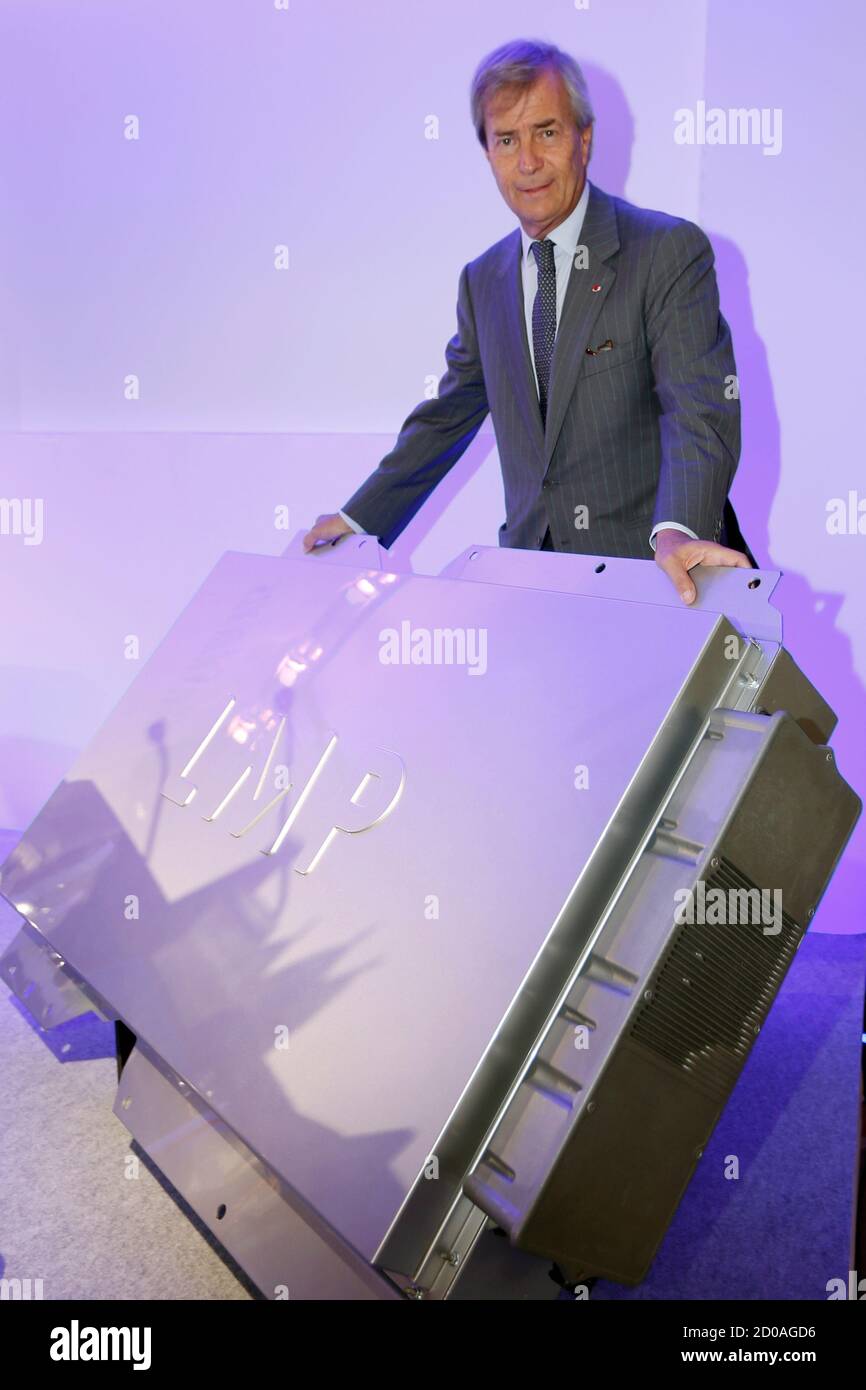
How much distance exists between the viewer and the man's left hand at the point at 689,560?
4.41 ft

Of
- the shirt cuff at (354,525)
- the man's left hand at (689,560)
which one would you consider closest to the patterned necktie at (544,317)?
the shirt cuff at (354,525)

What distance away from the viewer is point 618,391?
6.06 ft

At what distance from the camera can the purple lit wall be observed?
9.11ft

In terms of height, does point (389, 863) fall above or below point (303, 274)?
below

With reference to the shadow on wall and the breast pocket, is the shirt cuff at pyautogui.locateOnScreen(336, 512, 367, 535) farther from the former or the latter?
the shadow on wall

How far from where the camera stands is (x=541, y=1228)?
976 mm

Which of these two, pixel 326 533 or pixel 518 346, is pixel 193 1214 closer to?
pixel 326 533

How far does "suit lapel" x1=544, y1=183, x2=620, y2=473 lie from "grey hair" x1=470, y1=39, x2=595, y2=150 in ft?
0.47

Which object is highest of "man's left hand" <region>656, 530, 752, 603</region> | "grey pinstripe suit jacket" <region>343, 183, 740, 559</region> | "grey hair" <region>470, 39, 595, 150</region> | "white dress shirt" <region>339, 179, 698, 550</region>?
"grey hair" <region>470, 39, 595, 150</region>

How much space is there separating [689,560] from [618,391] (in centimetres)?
58

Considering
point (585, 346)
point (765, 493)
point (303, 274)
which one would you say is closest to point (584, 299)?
point (585, 346)

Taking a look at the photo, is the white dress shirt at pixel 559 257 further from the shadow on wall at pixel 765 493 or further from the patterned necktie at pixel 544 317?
the shadow on wall at pixel 765 493

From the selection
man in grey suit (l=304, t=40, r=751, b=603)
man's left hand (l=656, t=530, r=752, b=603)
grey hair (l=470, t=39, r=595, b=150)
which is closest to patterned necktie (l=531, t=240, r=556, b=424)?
man in grey suit (l=304, t=40, r=751, b=603)
